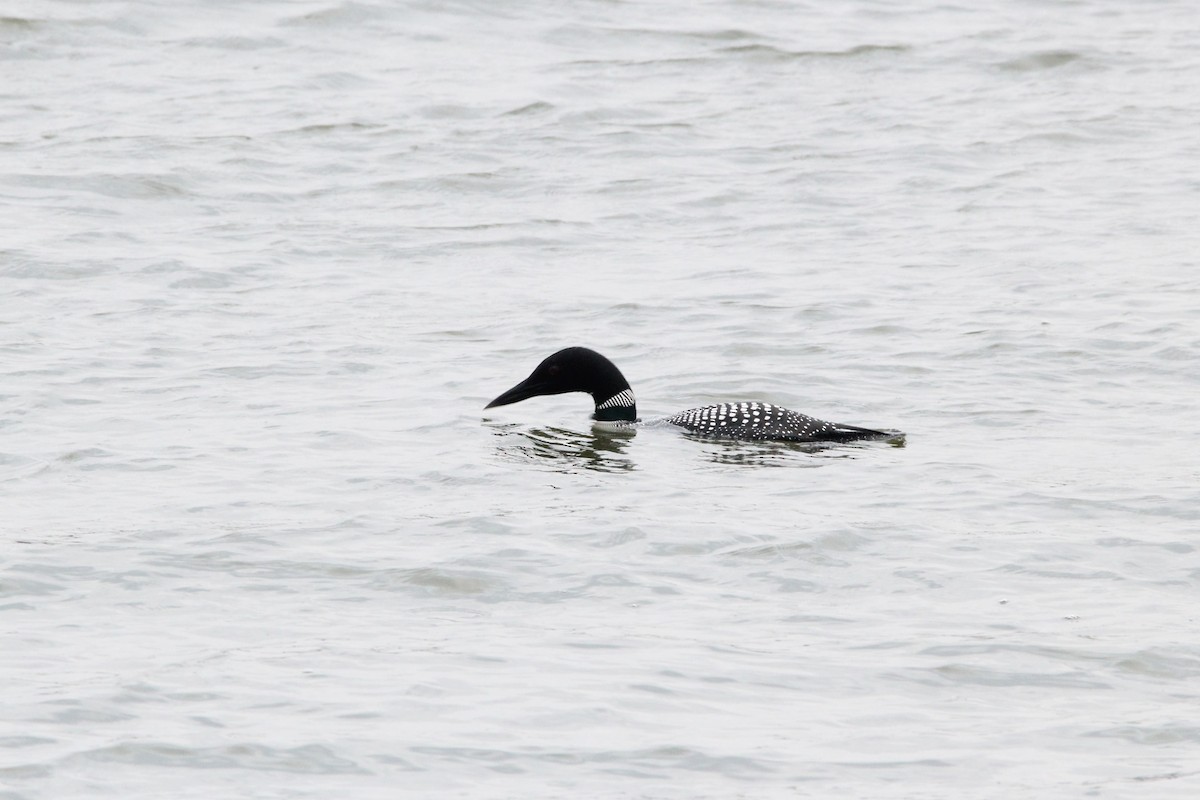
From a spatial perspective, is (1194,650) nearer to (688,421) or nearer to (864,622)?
(864,622)

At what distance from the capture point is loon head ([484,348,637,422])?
33.8 ft

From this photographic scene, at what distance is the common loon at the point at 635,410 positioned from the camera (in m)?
9.62

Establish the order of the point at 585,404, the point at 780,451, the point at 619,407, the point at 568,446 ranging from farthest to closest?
the point at 585,404, the point at 619,407, the point at 568,446, the point at 780,451

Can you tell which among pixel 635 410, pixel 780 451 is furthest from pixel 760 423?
pixel 635 410

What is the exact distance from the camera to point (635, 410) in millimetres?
10375

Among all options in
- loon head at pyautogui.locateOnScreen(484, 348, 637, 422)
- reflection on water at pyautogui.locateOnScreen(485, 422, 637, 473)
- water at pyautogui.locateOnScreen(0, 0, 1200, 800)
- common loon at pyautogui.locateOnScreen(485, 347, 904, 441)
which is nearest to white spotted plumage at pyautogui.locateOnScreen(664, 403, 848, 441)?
common loon at pyautogui.locateOnScreen(485, 347, 904, 441)

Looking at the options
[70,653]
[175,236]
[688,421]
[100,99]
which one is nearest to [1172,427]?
[688,421]

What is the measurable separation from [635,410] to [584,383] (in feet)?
0.99

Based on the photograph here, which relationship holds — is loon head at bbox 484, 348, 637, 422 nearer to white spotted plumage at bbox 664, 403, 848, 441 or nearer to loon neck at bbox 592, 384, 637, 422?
loon neck at bbox 592, 384, 637, 422

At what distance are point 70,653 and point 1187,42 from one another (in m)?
17.8

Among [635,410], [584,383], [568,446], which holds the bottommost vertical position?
[568,446]

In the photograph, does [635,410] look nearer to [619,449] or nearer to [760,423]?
[619,449]

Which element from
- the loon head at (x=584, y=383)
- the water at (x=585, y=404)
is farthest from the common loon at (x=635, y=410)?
the water at (x=585, y=404)

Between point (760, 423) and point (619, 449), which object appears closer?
point (760, 423)
